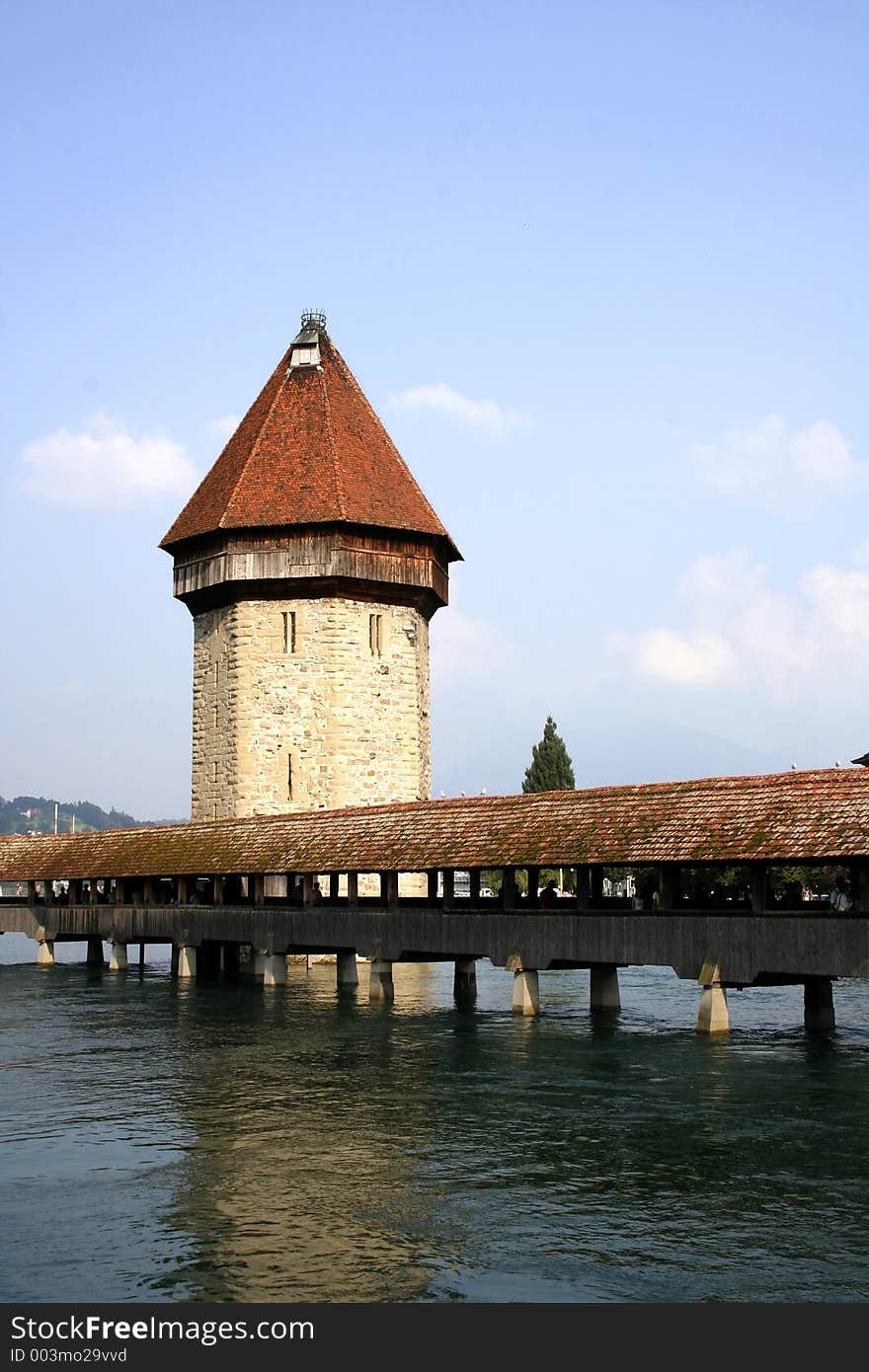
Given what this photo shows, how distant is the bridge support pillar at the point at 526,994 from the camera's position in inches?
888

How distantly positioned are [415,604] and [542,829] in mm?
15932

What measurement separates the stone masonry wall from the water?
12467 mm

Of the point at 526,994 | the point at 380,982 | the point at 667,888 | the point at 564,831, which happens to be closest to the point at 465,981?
the point at 380,982

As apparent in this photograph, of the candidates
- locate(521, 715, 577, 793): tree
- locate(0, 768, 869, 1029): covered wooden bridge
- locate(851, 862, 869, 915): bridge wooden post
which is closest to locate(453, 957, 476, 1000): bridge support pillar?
locate(0, 768, 869, 1029): covered wooden bridge

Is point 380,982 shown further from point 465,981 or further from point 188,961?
point 188,961

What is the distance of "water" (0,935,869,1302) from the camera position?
9.74 meters

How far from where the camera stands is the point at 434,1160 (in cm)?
1305

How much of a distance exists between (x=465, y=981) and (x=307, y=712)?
35.2 feet

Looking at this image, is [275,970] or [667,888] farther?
[275,970]

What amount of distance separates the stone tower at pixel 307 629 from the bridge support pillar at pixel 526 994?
12677 millimetres

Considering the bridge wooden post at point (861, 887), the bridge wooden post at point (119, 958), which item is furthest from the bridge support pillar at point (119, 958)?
the bridge wooden post at point (861, 887)

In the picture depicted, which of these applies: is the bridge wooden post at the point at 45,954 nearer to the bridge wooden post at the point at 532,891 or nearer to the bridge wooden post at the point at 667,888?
the bridge wooden post at the point at 532,891

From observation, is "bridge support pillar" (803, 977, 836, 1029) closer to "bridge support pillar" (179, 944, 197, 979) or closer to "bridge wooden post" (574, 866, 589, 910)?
"bridge wooden post" (574, 866, 589, 910)

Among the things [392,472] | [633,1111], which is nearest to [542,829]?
[633,1111]
